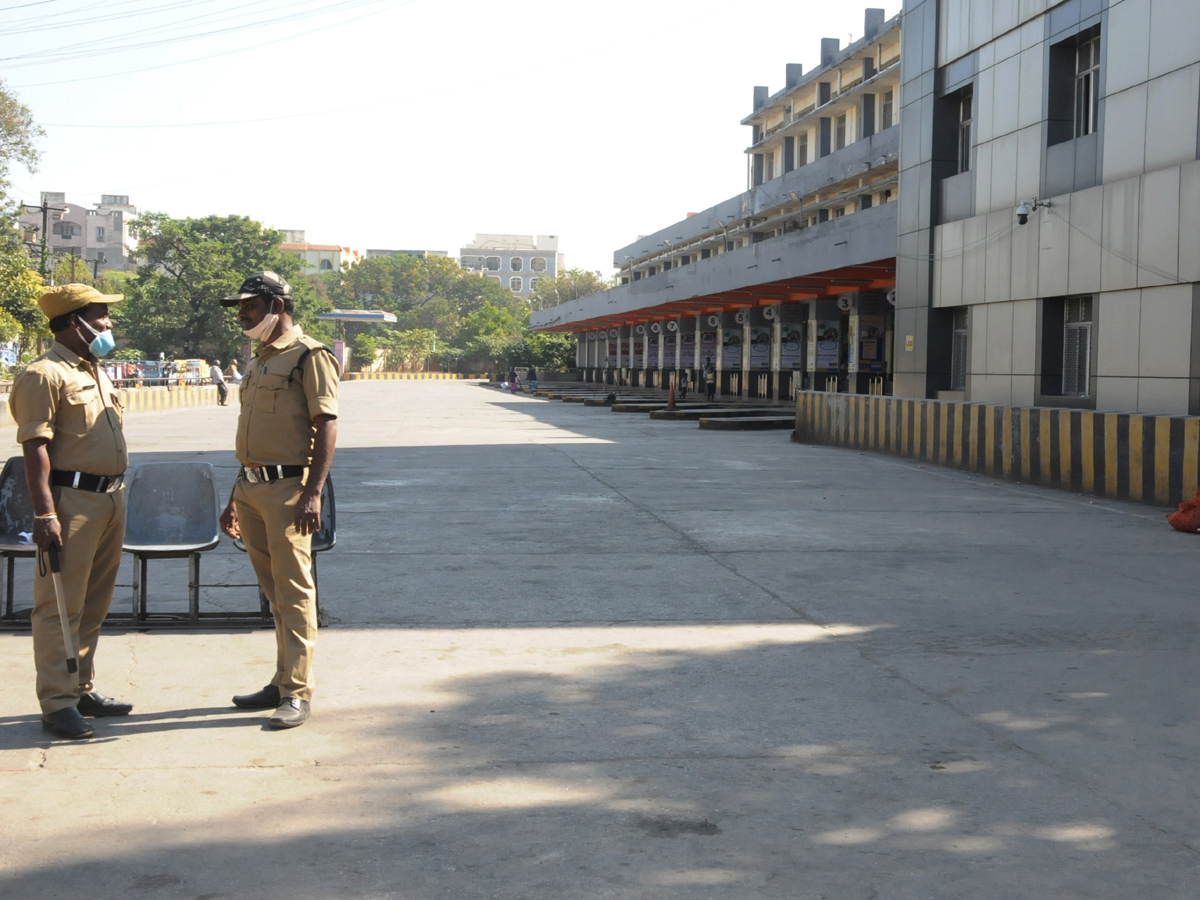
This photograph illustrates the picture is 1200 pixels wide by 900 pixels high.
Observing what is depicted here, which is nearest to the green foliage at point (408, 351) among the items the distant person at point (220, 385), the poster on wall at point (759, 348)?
the distant person at point (220, 385)

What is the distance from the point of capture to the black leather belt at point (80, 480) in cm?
497

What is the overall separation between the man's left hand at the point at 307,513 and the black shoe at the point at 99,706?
3.54 ft

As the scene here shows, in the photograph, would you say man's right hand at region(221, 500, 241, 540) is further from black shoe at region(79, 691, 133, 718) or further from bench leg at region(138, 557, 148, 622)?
bench leg at region(138, 557, 148, 622)

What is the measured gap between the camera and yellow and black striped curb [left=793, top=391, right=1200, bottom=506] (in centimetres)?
1292

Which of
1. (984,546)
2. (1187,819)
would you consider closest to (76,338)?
(1187,819)

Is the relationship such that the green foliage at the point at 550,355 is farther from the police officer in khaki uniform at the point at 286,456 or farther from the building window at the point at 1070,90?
the police officer in khaki uniform at the point at 286,456

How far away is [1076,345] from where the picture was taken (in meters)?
18.8

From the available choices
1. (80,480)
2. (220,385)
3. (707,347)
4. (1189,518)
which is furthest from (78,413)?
(707,347)

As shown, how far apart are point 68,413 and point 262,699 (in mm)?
1435

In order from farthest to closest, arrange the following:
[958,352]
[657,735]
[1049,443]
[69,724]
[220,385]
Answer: [220,385] → [958,352] → [1049,443] → [657,735] → [69,724]

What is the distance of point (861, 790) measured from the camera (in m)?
4.23

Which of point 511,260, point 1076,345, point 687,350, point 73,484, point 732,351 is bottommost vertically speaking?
point 73,484

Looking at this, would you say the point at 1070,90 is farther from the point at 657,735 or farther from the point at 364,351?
the point at 364,351

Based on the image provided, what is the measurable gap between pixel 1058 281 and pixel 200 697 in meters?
16.1
